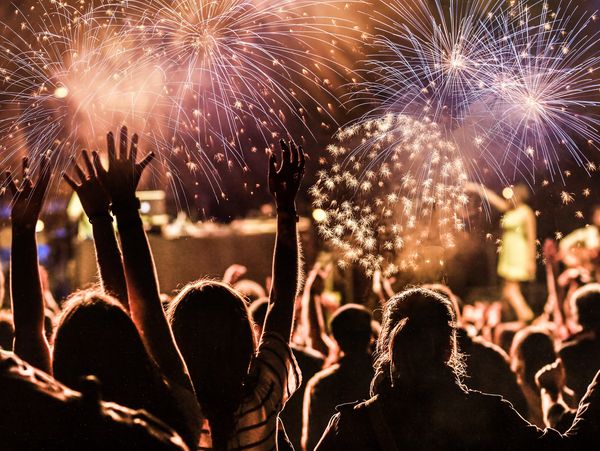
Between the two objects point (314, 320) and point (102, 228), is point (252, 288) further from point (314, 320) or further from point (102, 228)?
point (102, 228)

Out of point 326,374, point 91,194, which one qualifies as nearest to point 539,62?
point 326,374

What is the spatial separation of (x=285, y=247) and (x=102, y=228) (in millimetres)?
662

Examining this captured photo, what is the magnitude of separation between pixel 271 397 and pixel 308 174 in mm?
12003

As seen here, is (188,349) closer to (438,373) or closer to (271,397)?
(271,397)

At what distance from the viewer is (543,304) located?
11.5 metres

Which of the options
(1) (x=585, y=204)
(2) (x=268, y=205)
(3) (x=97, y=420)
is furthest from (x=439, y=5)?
(2) (x=268, y=205)

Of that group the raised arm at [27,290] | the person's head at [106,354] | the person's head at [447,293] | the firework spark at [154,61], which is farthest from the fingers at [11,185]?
the firework spark at [154,61]

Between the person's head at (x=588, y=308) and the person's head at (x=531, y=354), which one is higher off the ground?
the person's head at (x=588, y=308)

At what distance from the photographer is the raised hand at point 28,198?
2.32 meters

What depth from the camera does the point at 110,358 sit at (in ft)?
5.33

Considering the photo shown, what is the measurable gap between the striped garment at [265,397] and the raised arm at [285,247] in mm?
78

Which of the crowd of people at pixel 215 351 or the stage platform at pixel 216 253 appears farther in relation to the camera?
the stage platform at pixel 216 253

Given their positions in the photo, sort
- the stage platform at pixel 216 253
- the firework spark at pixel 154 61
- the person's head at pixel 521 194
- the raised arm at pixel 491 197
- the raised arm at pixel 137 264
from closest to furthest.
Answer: the raised arm at pixel 137 264
the firework spark at pixel 154 61
the stage platform at pixel 216 253
the person's head at pixel 521 194
the raised arm at pixel 491 197

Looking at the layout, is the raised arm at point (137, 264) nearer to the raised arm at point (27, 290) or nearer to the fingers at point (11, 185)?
the raised arm at point (27, 290)
